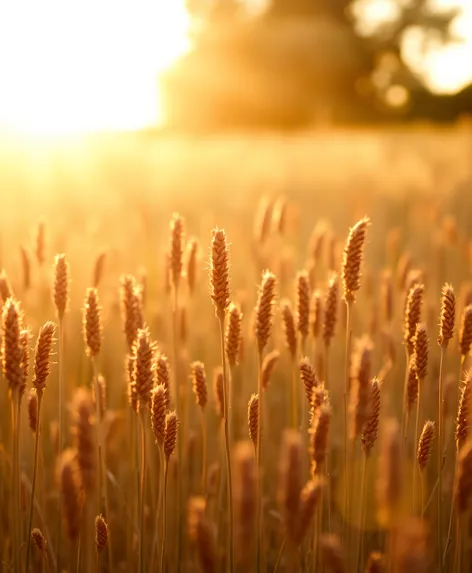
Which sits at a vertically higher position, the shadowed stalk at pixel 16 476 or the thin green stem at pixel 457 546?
the shadowed stalk at pixel 16 476

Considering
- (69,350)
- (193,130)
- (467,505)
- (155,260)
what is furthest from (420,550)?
(193,130)

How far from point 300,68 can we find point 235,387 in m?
23.0

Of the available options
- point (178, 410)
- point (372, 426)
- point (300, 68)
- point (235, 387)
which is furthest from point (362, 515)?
point (300, 68)

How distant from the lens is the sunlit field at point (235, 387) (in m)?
1.12

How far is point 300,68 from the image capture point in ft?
80.7

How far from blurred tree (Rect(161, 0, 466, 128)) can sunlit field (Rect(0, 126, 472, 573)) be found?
17.6m

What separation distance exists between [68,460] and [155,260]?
4166 millimetres

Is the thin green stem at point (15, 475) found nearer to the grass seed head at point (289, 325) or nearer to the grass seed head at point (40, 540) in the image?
the grass seed head at point (40, 540)

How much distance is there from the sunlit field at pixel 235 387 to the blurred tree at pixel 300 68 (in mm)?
17565

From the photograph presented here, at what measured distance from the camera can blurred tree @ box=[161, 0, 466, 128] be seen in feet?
80.5

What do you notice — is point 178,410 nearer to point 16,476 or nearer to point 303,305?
point 303,305

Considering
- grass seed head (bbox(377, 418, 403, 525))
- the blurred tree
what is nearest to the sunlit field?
grass seed head (bbox(377, 418, 403, 525))

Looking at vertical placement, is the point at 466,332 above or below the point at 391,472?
above

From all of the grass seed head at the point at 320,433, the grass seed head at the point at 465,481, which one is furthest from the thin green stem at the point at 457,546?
the grass seed head at the point at 320,433
